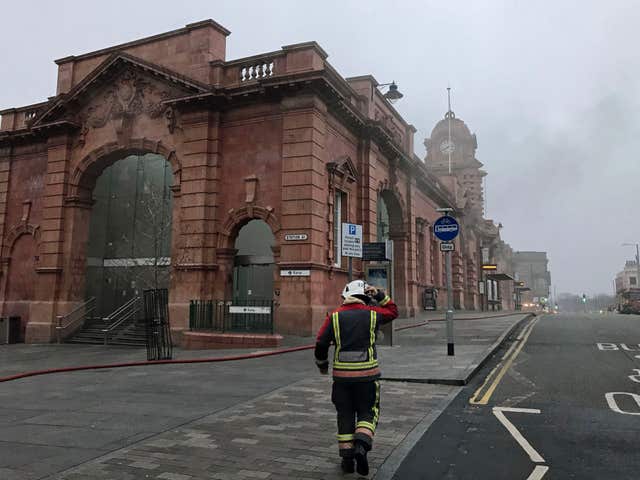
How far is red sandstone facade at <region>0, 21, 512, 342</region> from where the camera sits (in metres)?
18.4

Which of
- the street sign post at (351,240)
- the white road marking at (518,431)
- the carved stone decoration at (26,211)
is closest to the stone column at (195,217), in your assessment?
the street sign post at (351,240)

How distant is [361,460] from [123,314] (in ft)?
69.1

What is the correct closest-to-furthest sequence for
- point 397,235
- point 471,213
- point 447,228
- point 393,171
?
point 447,228, point 393,171, point 397,235, point 471,213

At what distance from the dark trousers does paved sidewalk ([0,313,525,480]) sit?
Answer: 0.34m

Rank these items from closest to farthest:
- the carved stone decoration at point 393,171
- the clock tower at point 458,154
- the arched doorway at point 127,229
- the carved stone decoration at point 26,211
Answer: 1. the arched doorway at point 127,229
2. the carved stone decoration at point 26,211
3. the carved stone decoration at point 393,171
4. the clock tower at point 458,154

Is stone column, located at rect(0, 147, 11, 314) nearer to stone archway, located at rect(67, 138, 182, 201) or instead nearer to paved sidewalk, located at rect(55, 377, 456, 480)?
stone archway, located at rect(67, 138, 182, 201)

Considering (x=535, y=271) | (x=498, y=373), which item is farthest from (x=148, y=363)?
(x=535, y=271)

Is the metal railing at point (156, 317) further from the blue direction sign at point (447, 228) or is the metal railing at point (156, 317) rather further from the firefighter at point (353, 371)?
the firefighter at point (353, 371)

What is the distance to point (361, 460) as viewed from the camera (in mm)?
4477

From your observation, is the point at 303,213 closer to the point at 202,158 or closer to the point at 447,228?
the point at 202,158

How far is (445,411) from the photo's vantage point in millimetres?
7059

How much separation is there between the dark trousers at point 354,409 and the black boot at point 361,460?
0.29ft

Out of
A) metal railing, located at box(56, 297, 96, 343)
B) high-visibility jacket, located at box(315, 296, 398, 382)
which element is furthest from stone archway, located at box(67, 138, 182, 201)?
high-visibility jacket, located at box(315, 296, 398, 382)

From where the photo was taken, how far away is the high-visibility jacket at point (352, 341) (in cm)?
480
